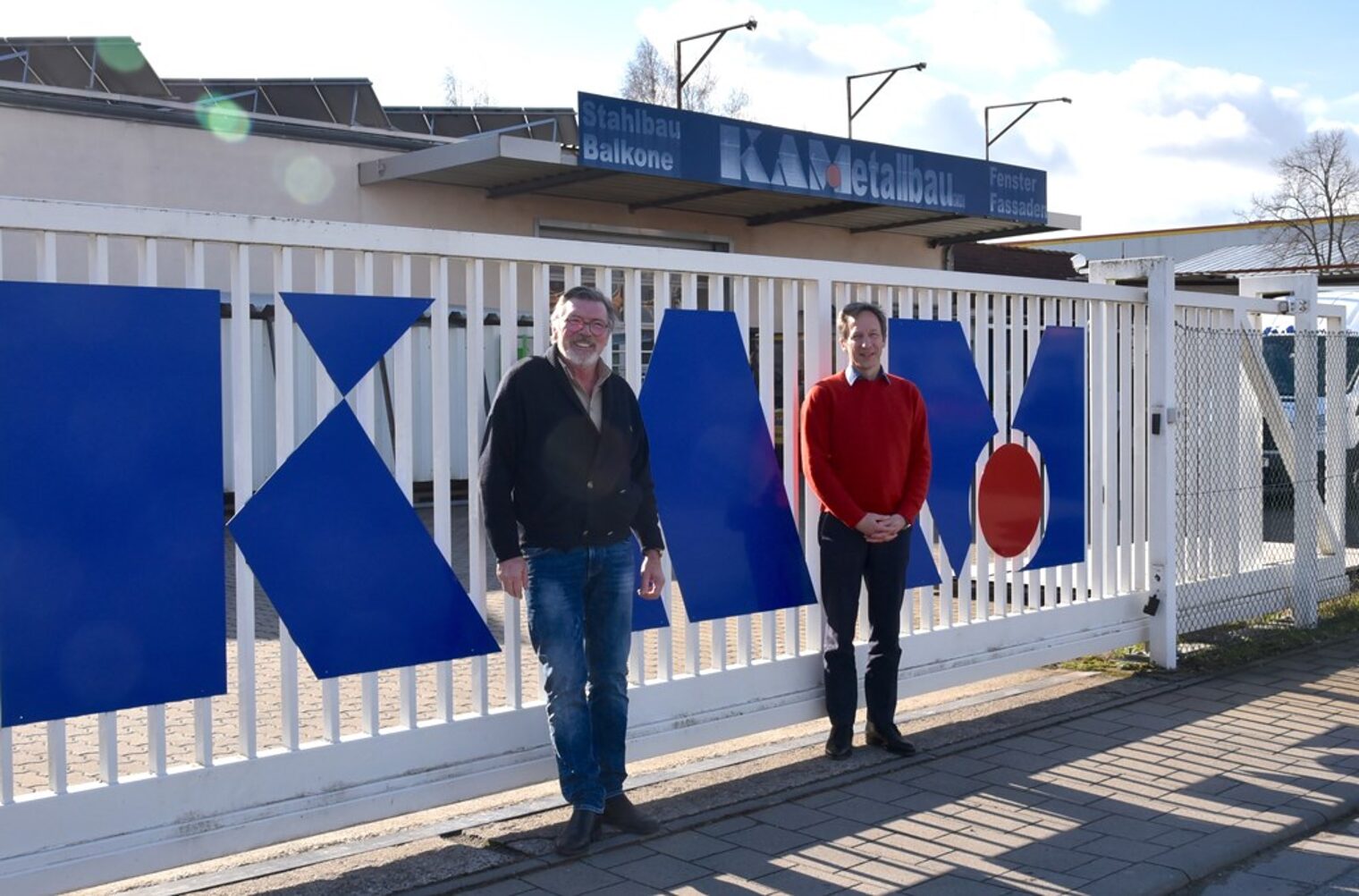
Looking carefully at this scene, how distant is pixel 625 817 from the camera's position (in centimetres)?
491

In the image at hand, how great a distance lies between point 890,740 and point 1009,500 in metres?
1.64

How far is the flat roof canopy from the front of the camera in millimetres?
18562

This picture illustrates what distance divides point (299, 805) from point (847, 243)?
887 inches

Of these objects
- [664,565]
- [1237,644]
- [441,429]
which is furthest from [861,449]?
[1237,644]

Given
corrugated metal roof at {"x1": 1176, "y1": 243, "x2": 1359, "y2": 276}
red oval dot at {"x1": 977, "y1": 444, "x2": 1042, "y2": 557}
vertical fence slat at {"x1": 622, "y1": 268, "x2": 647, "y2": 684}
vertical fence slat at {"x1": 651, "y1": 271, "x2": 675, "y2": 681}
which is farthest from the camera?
corrugated metal roof at {"x1": 1176, "y1": 243, "x2": 1359, "y2": 276}

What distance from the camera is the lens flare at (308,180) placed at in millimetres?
18891

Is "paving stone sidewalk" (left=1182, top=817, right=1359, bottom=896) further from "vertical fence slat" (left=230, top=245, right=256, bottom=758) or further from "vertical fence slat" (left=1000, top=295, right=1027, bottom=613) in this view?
"vertical fence slat" (left=230, top=245, right=256, bottom=758)

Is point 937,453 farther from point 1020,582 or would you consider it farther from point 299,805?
point 299,805

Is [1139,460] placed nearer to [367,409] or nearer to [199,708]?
[367,409]

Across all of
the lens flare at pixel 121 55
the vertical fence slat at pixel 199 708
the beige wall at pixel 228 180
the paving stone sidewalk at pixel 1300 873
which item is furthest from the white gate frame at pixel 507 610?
the lens flare at pixel 121 55

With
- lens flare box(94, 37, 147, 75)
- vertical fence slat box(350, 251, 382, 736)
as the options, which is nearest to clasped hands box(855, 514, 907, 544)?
vertical fence slat box(350, 251, 382, 736)

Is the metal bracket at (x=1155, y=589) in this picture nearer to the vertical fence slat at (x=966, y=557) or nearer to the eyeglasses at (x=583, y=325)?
the vertical fence slat at (x=966, y=557)

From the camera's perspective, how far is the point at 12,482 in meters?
3.85

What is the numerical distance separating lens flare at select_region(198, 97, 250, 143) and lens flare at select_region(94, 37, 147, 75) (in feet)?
3.43
